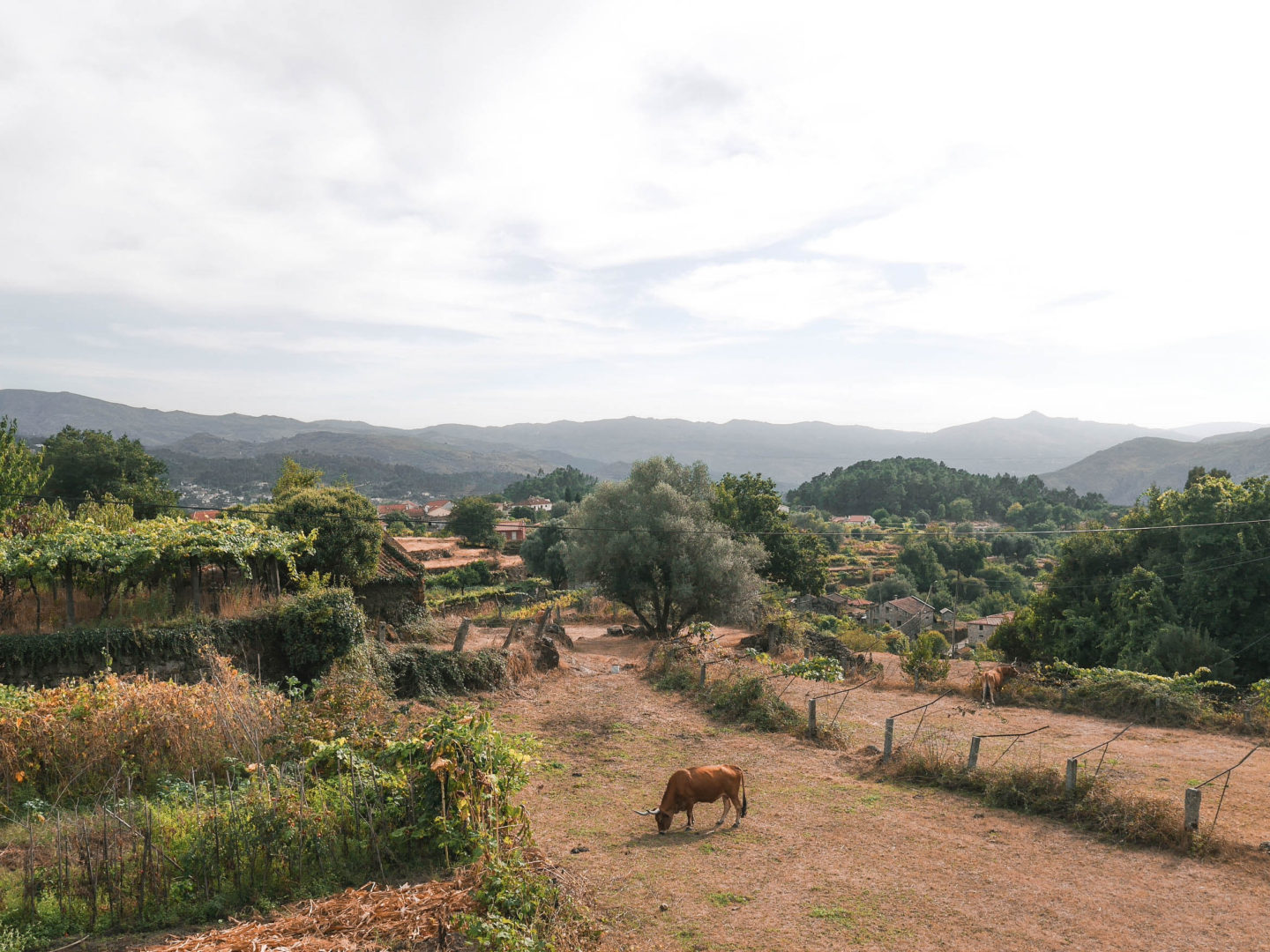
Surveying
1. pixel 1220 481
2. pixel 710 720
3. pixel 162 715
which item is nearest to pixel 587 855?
pixel 162 715

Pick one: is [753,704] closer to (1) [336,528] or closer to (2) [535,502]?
(1) [336,528]

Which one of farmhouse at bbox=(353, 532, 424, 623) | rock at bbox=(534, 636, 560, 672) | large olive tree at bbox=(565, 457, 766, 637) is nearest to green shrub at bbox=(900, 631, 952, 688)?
large olive tree at bbox=(565, 457, 766, 637)

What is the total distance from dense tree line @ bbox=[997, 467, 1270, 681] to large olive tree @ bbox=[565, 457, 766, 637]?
41.2ft

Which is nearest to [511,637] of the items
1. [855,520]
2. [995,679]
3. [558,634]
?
[558,634]

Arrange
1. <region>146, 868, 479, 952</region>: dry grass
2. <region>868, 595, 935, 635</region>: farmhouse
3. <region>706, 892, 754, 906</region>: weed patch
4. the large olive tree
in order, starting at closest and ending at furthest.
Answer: <region>146, 868, 479, 952</region>: dry grass
<region>706, 892, 754, 906</region>: weed patch
the large olive tree
<region>868, 595, 935, 635</region>: farmhouse

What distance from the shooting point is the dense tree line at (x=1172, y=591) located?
74.2 feet

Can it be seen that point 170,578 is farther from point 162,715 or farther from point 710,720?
point 710,720

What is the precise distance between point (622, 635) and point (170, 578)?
1668 cm

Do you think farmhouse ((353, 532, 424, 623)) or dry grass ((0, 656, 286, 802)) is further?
farmhouse ((353, 532, 424, 623))

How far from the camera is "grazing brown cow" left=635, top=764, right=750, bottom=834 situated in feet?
28.5

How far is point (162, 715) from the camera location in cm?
857

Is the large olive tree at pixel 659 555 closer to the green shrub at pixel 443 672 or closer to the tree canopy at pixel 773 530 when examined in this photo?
the green shrub at pixel 443 672

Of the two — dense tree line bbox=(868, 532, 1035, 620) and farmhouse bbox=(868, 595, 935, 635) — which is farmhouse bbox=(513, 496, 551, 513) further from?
farmhouse bbox=(868, 595, 935, 635)

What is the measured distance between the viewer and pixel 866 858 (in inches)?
316
